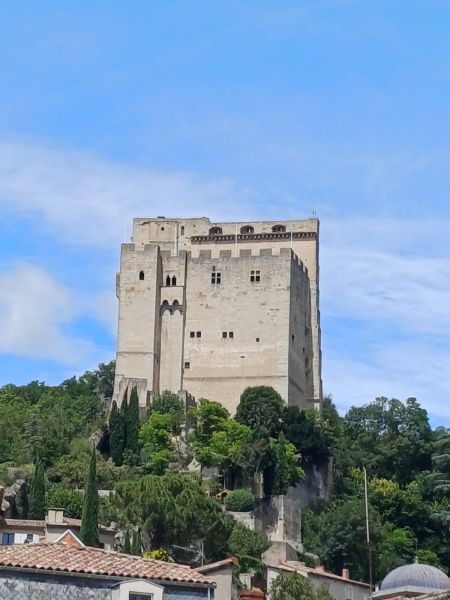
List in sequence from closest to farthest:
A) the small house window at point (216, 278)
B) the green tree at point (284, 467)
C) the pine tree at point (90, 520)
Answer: the pine tree at point (90, 520)
the green tree at point (284, 467)
the small house window at point (216, 278)

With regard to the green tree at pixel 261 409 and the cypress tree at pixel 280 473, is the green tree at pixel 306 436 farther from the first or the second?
the cypress tree at pixel 280 473

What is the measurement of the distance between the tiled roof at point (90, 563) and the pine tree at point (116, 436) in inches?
2096

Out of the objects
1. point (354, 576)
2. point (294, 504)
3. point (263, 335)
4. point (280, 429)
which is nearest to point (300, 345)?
point (263, 335)

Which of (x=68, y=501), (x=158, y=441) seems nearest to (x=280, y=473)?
(x=158, y=441)

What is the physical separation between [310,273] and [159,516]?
44.7 metres

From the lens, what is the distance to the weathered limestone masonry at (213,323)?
93.0 metres

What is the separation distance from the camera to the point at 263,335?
93562mm

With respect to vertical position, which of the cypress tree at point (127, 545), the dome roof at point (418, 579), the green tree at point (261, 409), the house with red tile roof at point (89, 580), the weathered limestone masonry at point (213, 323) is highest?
the weathered limestone masonry at point (213, 323)

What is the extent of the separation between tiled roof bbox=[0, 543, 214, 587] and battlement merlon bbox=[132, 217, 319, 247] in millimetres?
70913

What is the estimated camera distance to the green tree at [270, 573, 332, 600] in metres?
46.9

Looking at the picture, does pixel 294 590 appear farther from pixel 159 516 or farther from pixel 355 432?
pixel 355 432

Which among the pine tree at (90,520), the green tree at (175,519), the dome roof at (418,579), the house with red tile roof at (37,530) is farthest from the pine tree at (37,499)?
the dome roof at (418,579)

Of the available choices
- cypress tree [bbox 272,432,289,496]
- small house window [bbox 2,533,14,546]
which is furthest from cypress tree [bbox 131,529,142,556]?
cypress tree [bbox 272,432,289,496]

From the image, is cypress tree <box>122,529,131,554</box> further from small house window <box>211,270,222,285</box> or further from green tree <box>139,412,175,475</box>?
small house window <box>211,270,222,285</box>
